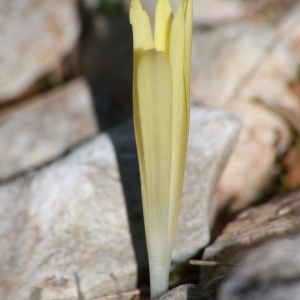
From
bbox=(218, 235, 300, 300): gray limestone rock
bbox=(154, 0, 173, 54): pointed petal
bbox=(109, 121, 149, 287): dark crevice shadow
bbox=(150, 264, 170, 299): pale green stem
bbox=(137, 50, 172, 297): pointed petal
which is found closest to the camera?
bbox=(218, 235, 300, 300): gray limestone rock

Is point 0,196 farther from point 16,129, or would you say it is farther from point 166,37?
point 166,37

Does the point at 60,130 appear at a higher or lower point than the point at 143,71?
lower

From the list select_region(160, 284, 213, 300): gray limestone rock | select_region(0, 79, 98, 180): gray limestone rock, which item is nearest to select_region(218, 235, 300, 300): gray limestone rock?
select_region(160, 284, 213, 300): gray limestone rock

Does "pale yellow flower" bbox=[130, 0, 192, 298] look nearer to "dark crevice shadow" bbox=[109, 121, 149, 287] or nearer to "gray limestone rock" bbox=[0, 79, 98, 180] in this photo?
"dark crevice shadow" bbox=[109, 121, 149, 287]

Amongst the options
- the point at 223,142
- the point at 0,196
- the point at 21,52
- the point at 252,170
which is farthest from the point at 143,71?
the point at 21,52

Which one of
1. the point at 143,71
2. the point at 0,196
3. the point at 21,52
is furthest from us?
the point at 21,52

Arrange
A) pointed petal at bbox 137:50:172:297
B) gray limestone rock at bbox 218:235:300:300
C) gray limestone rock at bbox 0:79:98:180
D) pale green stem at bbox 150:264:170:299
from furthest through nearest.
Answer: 1. gray limestone rock at bbox 0:79:98:180
2. pale green stem at bbox 150:264:170:299
3. pointed petal at bbox 137:50:172:297
4. gray limestone rock at bbox 218:235:300:300

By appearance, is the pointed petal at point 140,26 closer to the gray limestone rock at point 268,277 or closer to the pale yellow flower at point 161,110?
the pale yellow flower at point 161,110
